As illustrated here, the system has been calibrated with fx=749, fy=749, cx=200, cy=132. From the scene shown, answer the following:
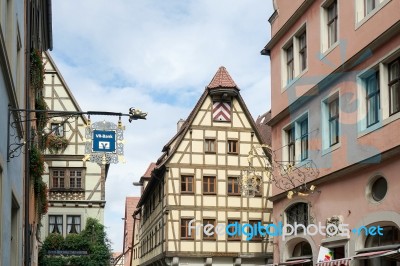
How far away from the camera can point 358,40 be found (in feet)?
60.7

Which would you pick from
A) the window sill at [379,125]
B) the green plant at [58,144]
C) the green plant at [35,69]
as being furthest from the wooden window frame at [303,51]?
the green plant at [58,144]

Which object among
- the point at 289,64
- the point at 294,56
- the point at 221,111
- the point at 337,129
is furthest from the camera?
the point at 221,111

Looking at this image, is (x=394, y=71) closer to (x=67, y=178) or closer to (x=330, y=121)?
(x=330, y=121)

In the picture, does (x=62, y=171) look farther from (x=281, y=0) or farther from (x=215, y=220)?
(x=281, y=0)

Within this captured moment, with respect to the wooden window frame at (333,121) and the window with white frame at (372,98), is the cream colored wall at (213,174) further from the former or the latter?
the window with white frame at (372,98)

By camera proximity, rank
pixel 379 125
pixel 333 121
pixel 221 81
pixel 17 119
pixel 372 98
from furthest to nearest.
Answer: pixel 221 81
pixel 333 121
pixel 372 98
pixel 379 125
pixel 17 119

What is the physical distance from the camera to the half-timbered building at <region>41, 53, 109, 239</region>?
4341cm

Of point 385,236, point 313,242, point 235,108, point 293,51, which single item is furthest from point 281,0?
point 235,108

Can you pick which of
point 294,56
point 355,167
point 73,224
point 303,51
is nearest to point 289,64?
→ point 294,56

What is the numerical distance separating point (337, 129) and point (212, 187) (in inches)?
793

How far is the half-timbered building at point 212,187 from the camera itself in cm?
3834

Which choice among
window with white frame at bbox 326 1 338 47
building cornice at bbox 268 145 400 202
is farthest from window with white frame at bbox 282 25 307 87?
building cornice at bbox 268 145 400 202

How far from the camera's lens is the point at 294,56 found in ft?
76.8

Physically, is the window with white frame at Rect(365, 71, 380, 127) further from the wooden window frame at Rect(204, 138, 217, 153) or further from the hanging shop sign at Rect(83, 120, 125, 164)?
the wooden window frame at Rect(204, 138, 217, 153)
